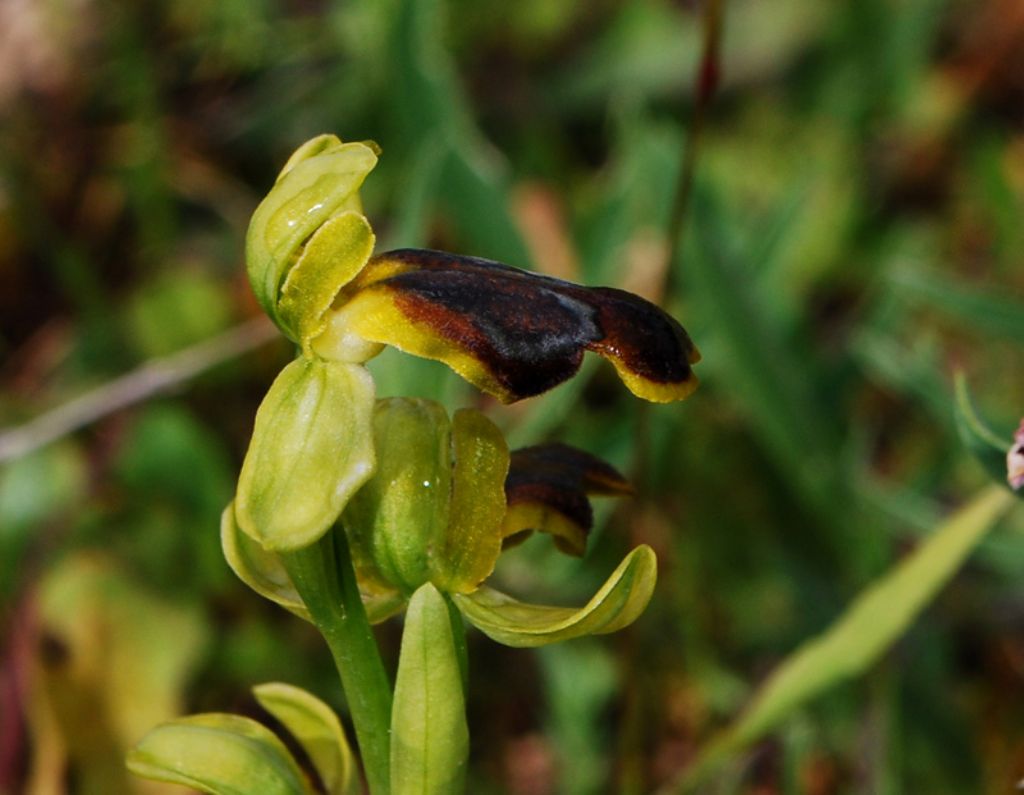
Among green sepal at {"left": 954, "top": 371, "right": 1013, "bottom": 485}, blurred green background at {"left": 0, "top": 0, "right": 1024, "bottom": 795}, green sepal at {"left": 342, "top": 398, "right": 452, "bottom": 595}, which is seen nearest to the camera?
green sepal at {"left": 342, "top": 398, "right": 452, "bottom": 595}

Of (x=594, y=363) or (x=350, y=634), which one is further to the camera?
(x=594, y=363)

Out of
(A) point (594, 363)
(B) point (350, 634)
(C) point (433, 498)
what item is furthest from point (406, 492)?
(A) point (594, 363)

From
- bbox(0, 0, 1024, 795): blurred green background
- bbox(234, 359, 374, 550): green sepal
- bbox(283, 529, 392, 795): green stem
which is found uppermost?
bbox(234, 359, 374, 550): green sepal

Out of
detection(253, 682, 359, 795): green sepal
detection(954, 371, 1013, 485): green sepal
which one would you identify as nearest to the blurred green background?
detection(954, 371, 1013, 485): green sepal

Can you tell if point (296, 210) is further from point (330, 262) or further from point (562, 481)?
point (562, 481)

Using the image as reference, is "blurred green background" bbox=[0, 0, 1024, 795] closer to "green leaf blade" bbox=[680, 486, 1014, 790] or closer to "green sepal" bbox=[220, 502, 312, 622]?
"green leaf blade" bbox=[680, 486, 1014, 790]

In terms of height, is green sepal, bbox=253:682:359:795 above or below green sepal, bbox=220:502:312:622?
below

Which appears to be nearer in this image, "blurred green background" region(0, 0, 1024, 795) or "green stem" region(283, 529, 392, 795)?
"green stem" region(283, 529, 392, 795)
